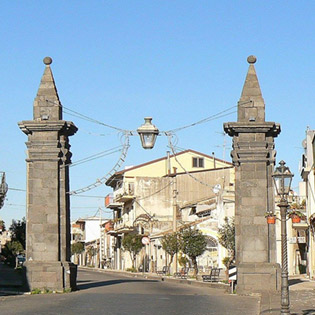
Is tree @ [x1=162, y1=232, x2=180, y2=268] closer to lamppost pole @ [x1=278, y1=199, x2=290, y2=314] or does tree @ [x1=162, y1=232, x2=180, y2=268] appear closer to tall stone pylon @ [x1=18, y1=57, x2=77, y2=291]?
tall stone pylon @ [x1=18, y1=57, x2=77, y2=291]

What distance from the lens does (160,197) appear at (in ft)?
259

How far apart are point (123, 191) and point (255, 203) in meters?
54.8

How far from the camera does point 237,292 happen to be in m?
27.2

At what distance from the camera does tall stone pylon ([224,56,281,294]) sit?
89.7 feet

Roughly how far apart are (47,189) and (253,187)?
23.6 feet

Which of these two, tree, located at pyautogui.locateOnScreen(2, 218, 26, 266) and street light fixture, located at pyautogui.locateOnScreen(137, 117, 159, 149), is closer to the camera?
street light fixture, located at pyautogui.locateOnScreen(137, 117, 159, 149)

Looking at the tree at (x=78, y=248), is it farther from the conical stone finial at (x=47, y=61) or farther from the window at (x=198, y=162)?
the conical stone finial at (x=47, y=61)

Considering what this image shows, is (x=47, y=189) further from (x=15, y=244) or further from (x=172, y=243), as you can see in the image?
(x=15, y=244)

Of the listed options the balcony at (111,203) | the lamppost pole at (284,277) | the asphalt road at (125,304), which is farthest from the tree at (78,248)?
the lamppost pole at (284,277)

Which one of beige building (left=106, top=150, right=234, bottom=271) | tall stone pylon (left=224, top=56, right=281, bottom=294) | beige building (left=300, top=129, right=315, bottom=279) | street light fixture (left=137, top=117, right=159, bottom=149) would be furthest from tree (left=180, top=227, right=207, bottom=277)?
street light fixture (left=137, top=117, right=159, bottom=149)

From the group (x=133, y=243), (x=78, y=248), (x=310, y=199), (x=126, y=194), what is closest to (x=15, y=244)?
(x=133, y=243)

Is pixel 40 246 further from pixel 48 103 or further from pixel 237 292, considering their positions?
pixel 237 292

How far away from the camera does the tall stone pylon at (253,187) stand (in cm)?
2734

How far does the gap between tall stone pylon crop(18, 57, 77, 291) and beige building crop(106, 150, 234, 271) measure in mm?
31537
